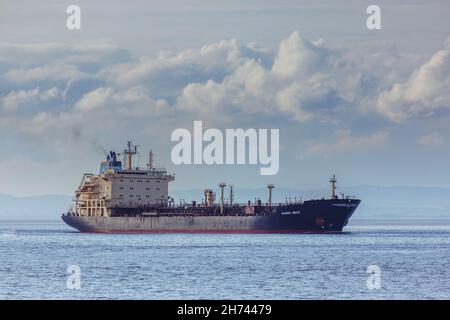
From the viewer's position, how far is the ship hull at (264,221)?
83188 millimetres

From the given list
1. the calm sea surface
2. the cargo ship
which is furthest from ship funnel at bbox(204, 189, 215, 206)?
the calm sea surface

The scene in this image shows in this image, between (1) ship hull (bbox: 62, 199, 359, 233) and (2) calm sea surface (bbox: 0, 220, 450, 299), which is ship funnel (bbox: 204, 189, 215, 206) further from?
(2) calm sea surface (bbox: 0, 220, 450, 299)

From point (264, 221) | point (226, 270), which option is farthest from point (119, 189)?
point (226, 270)

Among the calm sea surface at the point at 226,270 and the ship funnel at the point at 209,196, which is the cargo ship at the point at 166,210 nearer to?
the ship funnel at the point at 209,196

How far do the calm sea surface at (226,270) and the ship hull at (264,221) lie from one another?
1244cm

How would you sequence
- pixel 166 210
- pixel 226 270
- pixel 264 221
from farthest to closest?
pixel 166 210
pixel 264 221
pixel 226 270

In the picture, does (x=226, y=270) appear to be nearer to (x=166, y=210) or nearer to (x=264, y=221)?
(x=264, y=221)

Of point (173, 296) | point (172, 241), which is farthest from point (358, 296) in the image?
point (172, 241)

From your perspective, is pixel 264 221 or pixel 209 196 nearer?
pixel 264 221

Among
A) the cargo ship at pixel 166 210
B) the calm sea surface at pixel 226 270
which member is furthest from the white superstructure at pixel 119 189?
the calm sea surface at pixel 226 270

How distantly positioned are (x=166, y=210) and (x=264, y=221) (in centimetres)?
1236

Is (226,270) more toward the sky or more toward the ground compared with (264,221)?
more toward the ground

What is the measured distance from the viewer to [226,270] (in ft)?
155
